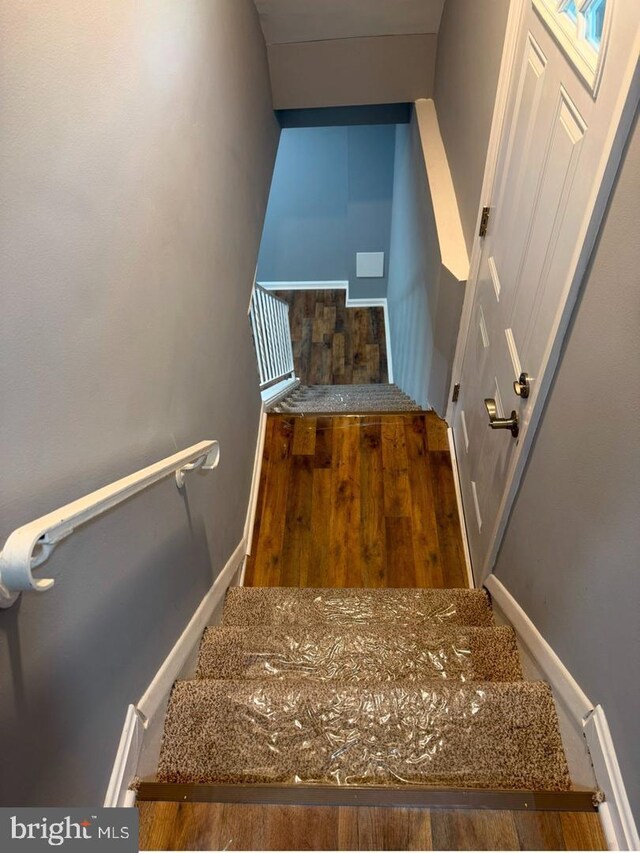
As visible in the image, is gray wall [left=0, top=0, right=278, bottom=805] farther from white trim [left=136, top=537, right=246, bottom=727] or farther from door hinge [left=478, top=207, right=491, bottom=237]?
door hinge [left=478, top=207, right=491, bottom=237]

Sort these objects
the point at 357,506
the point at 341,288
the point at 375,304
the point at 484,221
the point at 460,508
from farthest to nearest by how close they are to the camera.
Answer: the point at 341,288
the point at 375,304
the point at 357,506
the point at 460,508
the point at 484,221

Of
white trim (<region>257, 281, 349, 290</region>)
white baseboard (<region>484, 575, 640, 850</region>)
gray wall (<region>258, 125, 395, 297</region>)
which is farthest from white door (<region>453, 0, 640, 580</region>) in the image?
white trim (<region>257, 281, 349, 290</region>)

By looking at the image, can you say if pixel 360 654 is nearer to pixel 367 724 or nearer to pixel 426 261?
pixel 367 724

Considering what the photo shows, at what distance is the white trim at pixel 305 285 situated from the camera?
6.82 metres

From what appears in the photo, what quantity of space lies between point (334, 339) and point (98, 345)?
5.37 metres

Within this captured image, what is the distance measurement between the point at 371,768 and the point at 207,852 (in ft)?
1.36

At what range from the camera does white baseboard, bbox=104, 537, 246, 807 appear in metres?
1.22

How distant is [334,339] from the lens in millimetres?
6395

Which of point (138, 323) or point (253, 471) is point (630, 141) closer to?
point (138, 323)

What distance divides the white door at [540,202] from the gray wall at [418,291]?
1.85 ft

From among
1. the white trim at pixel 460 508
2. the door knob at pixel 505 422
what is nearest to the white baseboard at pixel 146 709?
the door knob at pixel 505 422

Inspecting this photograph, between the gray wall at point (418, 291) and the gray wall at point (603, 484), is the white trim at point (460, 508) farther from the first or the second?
the gray wall at point (603, 484)

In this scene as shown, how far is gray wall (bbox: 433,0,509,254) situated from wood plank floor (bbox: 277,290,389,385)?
10.4 feet

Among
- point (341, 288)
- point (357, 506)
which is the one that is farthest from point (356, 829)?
point (341, 288)
